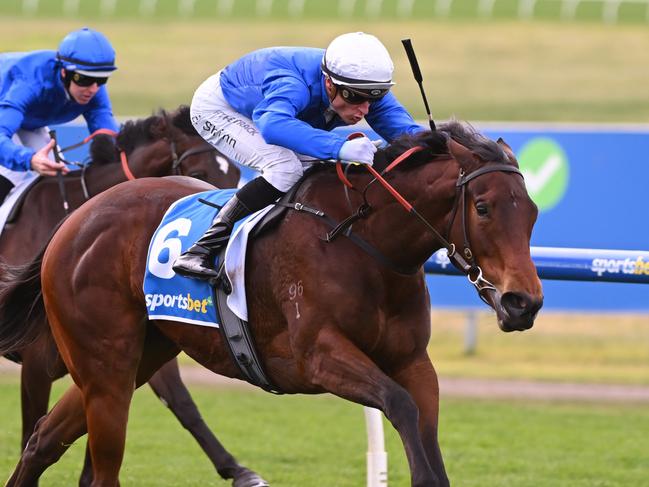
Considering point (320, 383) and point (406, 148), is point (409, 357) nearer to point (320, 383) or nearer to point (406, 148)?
point (320, 383)

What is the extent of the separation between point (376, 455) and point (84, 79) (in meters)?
2.72

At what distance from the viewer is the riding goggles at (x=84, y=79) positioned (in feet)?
21.9

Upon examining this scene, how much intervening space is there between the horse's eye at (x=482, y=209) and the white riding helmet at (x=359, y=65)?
2.01ft

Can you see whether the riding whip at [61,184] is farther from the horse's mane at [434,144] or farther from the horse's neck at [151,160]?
the horse's mane at [434,144]

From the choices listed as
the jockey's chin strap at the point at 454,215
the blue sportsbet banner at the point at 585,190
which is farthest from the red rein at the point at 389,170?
the blue sportsbet banner at the point at 585,190

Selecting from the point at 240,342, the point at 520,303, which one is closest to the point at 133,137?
the point at 240,342

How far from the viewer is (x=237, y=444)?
301 inches

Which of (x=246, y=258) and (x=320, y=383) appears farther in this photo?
(x=246, y=258)

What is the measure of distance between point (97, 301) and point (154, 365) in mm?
469

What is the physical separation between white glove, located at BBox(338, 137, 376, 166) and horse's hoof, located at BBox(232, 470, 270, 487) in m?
1.95

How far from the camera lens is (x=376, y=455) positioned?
16.7 feet

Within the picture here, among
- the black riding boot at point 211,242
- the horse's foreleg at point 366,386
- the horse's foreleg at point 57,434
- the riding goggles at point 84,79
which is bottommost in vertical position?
the horse's foreleg at point 57,434

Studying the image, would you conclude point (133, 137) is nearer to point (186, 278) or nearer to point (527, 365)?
point (186, 278)

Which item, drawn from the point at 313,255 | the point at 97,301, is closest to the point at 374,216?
the point at 313,255
